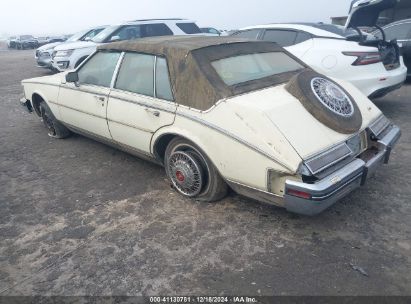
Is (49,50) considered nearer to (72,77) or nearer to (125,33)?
(125,33)

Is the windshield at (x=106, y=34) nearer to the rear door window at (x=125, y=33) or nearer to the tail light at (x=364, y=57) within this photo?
the rear door window at (x=125, y=33)

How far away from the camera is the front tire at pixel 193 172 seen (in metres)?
3.51


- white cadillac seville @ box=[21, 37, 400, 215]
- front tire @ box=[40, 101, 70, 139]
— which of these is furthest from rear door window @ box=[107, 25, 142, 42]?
white cadillac seville @ box=[21, 37, 400, 215]

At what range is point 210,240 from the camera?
313 centimetres

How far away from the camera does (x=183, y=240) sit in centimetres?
315

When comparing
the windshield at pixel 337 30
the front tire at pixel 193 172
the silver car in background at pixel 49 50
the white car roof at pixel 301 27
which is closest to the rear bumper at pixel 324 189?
the front tire at pixel 193 172

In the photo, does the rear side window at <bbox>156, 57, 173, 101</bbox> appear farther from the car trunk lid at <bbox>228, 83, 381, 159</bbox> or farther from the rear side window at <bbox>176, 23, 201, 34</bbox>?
the rear side window at <bbox>176, 23, 201, 34</bbox>

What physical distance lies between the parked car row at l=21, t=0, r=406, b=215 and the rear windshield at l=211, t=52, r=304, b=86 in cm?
1

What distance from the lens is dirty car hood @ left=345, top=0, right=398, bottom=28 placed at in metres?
6.18

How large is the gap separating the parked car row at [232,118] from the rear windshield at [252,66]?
0.01 metres

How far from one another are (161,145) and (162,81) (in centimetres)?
70

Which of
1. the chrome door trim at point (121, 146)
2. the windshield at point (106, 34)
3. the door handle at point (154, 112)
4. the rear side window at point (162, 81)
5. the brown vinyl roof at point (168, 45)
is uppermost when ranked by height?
the windshield at point (106, 34)

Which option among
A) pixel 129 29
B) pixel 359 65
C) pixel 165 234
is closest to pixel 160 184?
pixel 165 234

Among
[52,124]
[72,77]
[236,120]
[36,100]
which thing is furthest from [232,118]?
[36,100]
